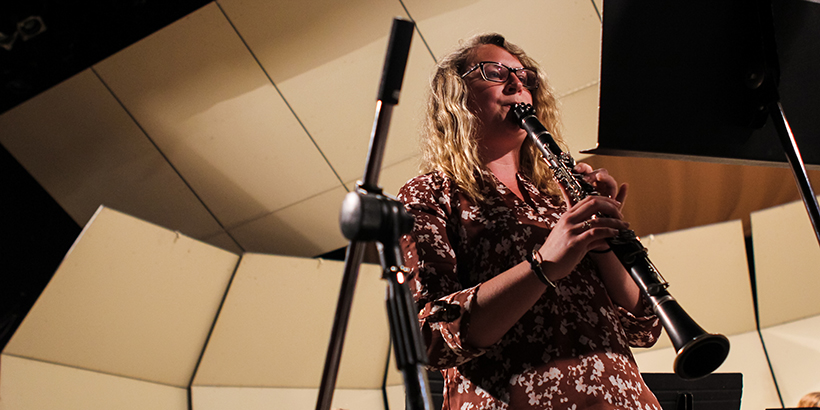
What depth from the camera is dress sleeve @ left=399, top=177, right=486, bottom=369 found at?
852 mm

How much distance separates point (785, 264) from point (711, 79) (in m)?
2.88

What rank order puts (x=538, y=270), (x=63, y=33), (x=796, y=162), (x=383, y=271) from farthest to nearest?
1. (x=63, y=33)
2. (x=796, y=162)
3. (x=538, y=270)
4. (x=383, y=271)

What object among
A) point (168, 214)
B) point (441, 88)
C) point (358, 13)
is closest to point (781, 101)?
point (441, 88)

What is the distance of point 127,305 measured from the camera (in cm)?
327

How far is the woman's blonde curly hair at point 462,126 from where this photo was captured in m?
1.17

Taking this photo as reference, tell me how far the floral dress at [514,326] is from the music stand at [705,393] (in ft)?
0.92

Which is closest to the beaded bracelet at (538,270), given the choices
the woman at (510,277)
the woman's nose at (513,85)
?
the woman at (510,277)

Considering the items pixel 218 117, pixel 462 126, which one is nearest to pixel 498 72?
pixel 462 126

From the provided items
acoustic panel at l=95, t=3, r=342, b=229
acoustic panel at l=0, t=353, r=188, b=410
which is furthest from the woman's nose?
acoustic panel at l=0, t=353, r=188, b=410

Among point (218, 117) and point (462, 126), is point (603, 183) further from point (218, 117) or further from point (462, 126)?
point (218, 117)

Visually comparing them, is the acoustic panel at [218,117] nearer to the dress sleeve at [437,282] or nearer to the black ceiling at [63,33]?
the black ceiling at [63,33]

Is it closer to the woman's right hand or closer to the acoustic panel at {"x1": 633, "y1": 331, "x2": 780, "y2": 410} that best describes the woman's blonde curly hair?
the woman's right hand

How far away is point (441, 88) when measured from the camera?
4.50 ft

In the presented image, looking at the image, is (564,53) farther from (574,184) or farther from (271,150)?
(574,184)
